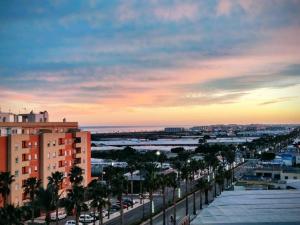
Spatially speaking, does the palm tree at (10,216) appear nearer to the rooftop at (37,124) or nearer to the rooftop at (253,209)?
the rooftop at (253,209)

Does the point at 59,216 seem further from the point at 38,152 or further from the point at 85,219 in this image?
the point at 38,152

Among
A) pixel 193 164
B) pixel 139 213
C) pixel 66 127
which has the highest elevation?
pixel 66 127

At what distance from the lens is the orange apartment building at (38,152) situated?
65.5 meters

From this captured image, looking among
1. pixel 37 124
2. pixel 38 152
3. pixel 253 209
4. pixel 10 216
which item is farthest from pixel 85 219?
pixel 10 216

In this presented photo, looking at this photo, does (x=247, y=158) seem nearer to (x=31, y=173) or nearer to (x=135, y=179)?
(x=135, y=179)

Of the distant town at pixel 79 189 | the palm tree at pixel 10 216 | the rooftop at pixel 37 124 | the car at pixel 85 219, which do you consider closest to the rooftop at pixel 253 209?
the distant town at pixel 79 189

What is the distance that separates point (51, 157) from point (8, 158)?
12.0 metres

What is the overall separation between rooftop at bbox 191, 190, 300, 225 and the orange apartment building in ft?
92.8

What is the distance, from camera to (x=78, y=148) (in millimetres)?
86812

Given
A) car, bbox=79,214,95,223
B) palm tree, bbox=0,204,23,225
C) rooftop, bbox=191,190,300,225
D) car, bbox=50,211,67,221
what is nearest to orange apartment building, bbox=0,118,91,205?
car, bbox=50,211,67,221

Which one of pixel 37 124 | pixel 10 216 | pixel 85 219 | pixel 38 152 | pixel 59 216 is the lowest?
pixel 59 216

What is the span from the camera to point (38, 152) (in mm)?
73625

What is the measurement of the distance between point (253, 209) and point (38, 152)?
3547cm

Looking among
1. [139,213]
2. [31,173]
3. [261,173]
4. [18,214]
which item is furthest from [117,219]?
[261,173]
